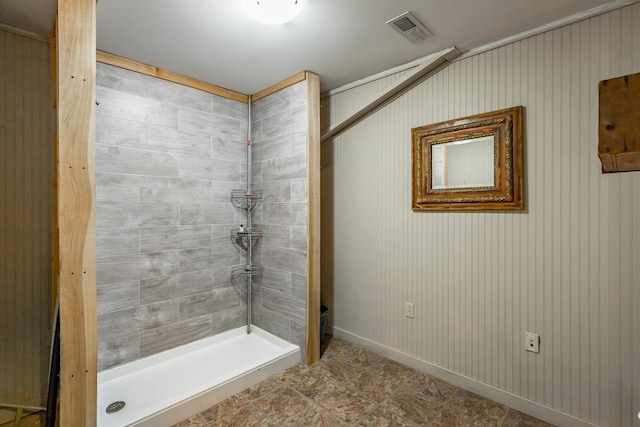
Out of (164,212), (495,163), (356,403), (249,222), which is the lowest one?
(356,403)

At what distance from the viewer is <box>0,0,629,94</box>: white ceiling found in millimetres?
1749

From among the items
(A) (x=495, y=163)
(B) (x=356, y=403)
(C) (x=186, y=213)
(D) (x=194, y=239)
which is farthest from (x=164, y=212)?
(A) (x=495, y=163)

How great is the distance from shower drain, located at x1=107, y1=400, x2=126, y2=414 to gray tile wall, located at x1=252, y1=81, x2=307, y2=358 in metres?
1.25

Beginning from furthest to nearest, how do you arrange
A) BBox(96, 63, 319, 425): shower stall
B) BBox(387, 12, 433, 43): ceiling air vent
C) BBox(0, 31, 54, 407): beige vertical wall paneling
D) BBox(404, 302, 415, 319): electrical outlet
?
BBox(404, 302, 415, 319): electrical outlet → BBox(96, 63, 319, 425): shower stall → BBox(387, 12, 433, 43): ceiling air vent → BBox(0, 31, 54, 407): beige vertical wall paneling

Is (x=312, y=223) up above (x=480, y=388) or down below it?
above

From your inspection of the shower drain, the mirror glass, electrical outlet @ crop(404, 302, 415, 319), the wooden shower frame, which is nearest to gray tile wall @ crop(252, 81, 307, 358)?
electrical outlet @ crop(404, 302, 415, 319)

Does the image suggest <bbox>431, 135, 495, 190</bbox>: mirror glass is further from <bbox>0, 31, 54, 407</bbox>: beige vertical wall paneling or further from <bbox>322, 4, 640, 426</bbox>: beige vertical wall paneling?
<bbox>0, 31, 54, 407</bbox>: beige vertical wall paneling

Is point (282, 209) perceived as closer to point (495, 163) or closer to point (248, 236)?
point (248, 236)

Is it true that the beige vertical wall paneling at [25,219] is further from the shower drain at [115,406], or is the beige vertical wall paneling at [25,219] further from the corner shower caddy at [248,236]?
the corner shower caddy at [248,236]

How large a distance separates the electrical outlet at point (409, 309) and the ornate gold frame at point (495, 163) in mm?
784

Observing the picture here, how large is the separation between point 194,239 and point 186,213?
242 mm

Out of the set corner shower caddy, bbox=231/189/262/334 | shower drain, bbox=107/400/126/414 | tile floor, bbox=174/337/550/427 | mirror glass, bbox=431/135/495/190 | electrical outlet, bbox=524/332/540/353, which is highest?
mirror glass, bbox=431/135/495/190

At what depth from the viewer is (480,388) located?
2193mm

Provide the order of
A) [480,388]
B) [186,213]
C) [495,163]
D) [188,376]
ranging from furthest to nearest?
[186,213] < [188,376] < [480,388] < [495,163]
